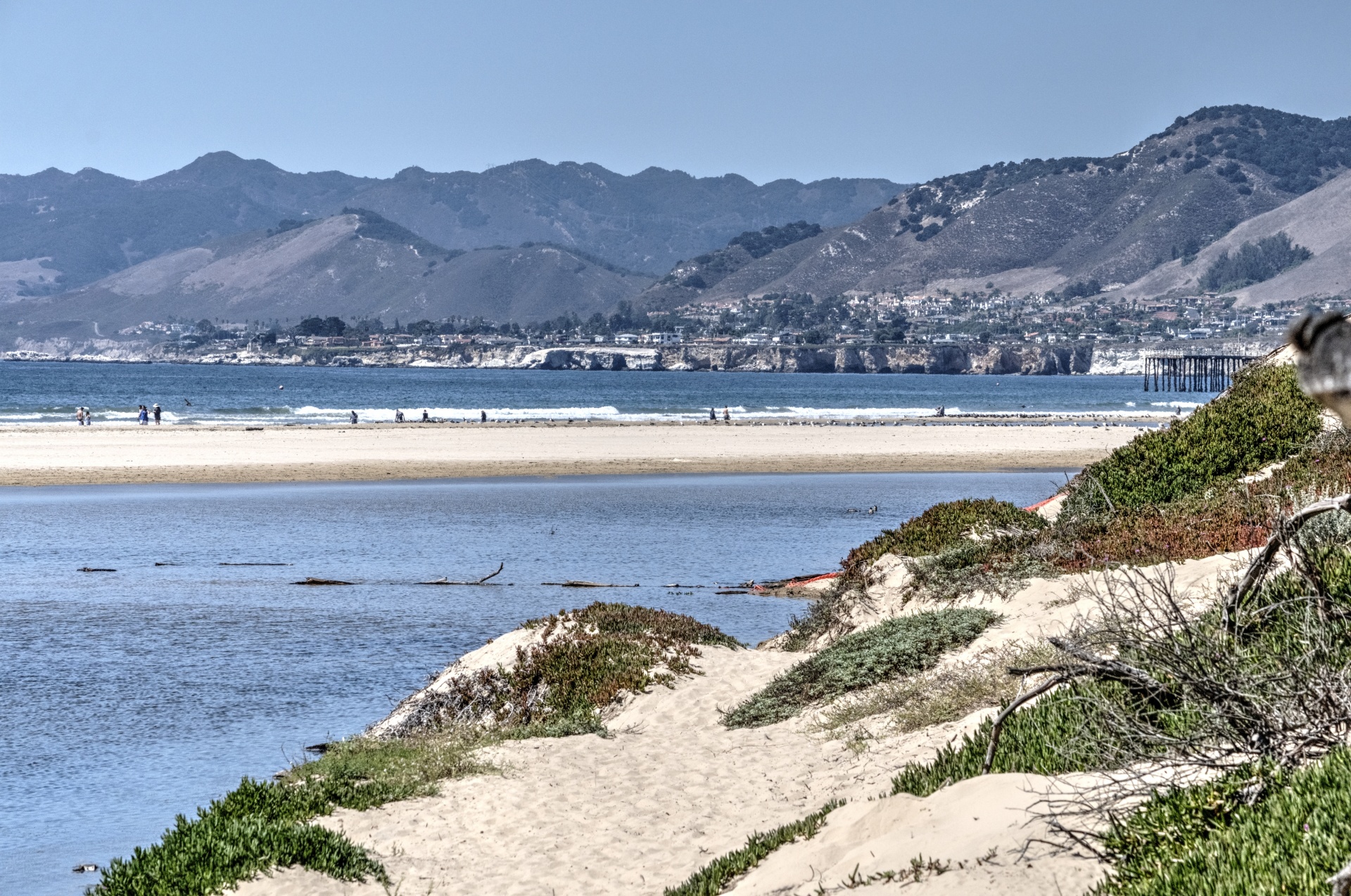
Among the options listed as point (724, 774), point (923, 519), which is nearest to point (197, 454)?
Answer: point (923, 519)

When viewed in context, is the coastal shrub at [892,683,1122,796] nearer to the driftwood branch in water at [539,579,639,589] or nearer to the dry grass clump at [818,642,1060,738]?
the dry grass clump at [818,642,1060,738]

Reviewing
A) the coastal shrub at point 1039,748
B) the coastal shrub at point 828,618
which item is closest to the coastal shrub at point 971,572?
the coastal shrub at point 828,618

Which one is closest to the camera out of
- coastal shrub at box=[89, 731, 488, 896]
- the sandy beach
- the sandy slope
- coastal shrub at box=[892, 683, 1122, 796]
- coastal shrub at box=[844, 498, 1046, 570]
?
the sandy slope

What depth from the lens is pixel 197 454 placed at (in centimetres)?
5234

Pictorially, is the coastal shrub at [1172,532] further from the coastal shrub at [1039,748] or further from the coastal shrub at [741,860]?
the coastal shrub at [741,860]

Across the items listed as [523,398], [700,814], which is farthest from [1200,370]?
[700,814]

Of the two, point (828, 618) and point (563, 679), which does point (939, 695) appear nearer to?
point (563, 679)

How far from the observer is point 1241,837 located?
5.48 meters

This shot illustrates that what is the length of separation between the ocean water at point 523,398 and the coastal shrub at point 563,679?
218 ft

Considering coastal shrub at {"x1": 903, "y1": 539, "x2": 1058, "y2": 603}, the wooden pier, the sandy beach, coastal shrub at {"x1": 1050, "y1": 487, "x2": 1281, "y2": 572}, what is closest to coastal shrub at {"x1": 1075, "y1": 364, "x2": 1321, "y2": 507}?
coastal shrub at {"x1": 1050, "y1": 487, "x2": 1281, "y2": 572}

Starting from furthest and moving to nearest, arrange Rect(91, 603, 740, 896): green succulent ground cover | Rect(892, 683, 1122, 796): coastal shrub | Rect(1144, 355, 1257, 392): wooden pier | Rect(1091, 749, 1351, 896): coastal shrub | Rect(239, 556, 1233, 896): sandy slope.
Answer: Rect(1144, 355, 1257, 392): wooden pier < Rect(91, 603, 740, 896): green succulent ground cover < Rect(892, 683, 1122, 796): coastal shrub < Rect(239, 556, 1233, 896): sandy slope < Rect(1091, 749, 1351, 896): coastal shrub

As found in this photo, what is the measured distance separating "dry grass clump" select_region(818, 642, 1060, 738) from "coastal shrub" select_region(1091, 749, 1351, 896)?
11.8 feet

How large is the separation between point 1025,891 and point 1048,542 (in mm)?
9524

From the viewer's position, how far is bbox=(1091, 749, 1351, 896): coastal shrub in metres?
5.05
